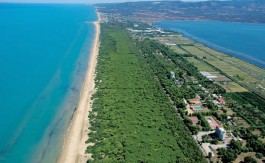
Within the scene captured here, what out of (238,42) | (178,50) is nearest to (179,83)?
(178,50)

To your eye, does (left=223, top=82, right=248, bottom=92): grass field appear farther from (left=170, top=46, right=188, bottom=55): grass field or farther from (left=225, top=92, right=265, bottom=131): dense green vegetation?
(left=170, top=46, right=188, bottom=55): grass field

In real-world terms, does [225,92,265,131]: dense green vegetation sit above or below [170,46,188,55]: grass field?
below

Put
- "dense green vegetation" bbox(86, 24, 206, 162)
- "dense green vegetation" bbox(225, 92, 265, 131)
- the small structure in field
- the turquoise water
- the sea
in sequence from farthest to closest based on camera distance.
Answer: the sea
"dense green vegetation" bbox(225, 92, 265, 131)
the small structure in field
the turquoise water
"dense green vegetation" bbox(86, 24, 206, 162)

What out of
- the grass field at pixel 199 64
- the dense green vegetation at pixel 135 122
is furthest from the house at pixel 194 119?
the grass field at pixel 199 64

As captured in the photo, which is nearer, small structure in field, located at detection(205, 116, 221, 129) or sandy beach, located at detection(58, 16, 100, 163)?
sandy beach, located at detection(58, 16, 100, 163)

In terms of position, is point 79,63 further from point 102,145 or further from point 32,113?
point 102,145

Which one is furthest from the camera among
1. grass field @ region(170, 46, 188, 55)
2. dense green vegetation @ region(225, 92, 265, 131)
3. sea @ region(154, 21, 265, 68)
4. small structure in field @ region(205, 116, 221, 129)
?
sea @ region(154, 21, 265, 68)

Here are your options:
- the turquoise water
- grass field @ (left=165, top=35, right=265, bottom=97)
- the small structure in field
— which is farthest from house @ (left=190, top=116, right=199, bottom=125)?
the turquoise water

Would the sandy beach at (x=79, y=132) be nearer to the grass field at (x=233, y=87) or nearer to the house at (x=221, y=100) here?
the house at (x=221, y=100)
